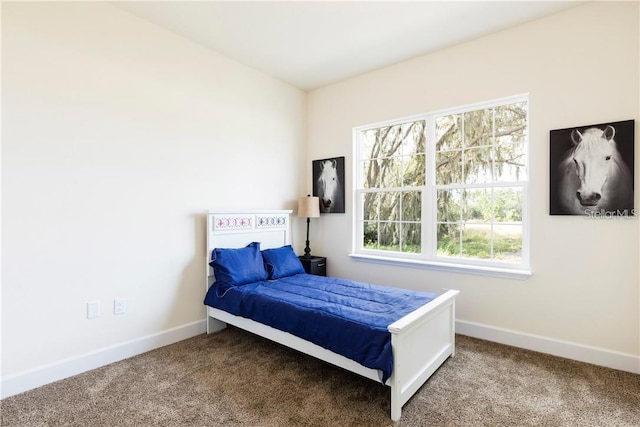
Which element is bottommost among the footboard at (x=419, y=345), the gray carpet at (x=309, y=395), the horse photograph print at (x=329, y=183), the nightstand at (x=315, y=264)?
the gray carpet at (x=309, y=395)

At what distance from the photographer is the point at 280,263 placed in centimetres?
324

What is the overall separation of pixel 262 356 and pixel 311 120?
9.46 feet

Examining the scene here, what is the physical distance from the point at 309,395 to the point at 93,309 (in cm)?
172

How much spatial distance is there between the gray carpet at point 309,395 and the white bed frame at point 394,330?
0.43 feet

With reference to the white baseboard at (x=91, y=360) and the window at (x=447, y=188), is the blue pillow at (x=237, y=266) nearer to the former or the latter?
the white baseboard at (x=91, y=360)

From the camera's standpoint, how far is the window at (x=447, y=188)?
2811mm

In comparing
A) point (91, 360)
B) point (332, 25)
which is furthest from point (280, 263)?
point (332, 25)

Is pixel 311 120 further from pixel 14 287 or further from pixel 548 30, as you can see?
pixel 14 287

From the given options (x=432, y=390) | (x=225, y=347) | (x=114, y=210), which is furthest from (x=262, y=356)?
(x=114, y=210)

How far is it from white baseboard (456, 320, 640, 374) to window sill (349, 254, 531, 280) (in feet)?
1.57

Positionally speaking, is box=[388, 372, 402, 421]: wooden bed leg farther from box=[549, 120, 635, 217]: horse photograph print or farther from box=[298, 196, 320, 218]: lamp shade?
box=[298, 196, 320, 218]: lamp shade

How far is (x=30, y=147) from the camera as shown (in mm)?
2086

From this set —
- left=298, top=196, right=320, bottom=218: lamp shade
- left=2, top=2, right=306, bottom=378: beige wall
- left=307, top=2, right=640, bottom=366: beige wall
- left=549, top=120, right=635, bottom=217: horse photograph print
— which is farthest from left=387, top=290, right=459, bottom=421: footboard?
left=2, top=2, right=306, bottom=378: beige wall

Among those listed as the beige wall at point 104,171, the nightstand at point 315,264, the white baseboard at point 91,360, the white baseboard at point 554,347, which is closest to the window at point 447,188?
the nightstand at point 315,264
